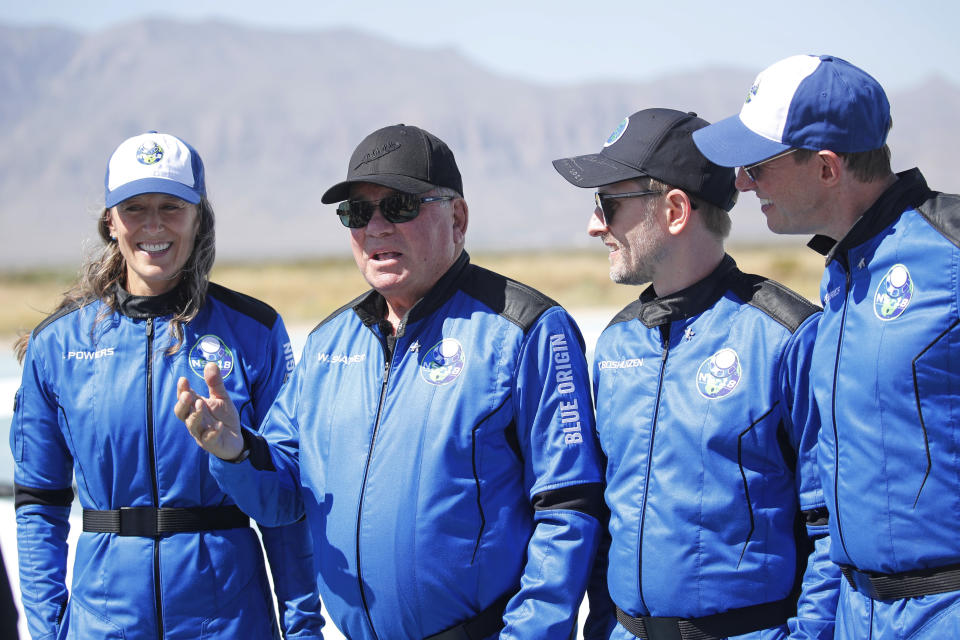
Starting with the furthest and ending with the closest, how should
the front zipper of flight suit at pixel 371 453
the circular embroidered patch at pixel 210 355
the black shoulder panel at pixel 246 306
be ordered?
the black shoulder panel at pixel 246 306 → the circular embroidered patch at pixel 210 355 → the front zipper of flight suit at pixel 371 453

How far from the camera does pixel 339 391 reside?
298cm

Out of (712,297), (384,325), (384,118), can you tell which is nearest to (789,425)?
(712,297)

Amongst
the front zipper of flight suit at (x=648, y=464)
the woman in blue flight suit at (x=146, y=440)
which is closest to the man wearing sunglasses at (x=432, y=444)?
the front zipper of flight suit at (x=648, y=464)

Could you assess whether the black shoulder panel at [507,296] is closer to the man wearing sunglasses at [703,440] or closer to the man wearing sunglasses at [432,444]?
the man wearing sunglasses at [432,444]

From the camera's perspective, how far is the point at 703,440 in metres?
2.66

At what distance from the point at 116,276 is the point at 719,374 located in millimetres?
1965

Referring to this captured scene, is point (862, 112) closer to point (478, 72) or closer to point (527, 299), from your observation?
point (527, 299)

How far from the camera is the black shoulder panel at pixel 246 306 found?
11.2ft

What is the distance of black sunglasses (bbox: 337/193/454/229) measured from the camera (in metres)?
2.93

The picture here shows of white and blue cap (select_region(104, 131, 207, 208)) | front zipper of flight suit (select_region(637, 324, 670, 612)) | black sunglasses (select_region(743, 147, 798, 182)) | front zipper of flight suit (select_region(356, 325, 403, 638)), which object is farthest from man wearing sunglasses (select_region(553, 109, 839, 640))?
white and blue cap (select_region(104, 131, 207, 208))

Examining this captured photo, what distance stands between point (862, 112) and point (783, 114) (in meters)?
0.19

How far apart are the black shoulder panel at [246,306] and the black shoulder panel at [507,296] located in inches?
30.1

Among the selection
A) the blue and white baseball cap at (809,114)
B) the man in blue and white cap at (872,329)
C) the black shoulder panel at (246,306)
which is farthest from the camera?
the black shoulder panel at (246,306)

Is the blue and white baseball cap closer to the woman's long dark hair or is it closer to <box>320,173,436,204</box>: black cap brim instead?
<box>320,173,436,204</box>: black cap brim
